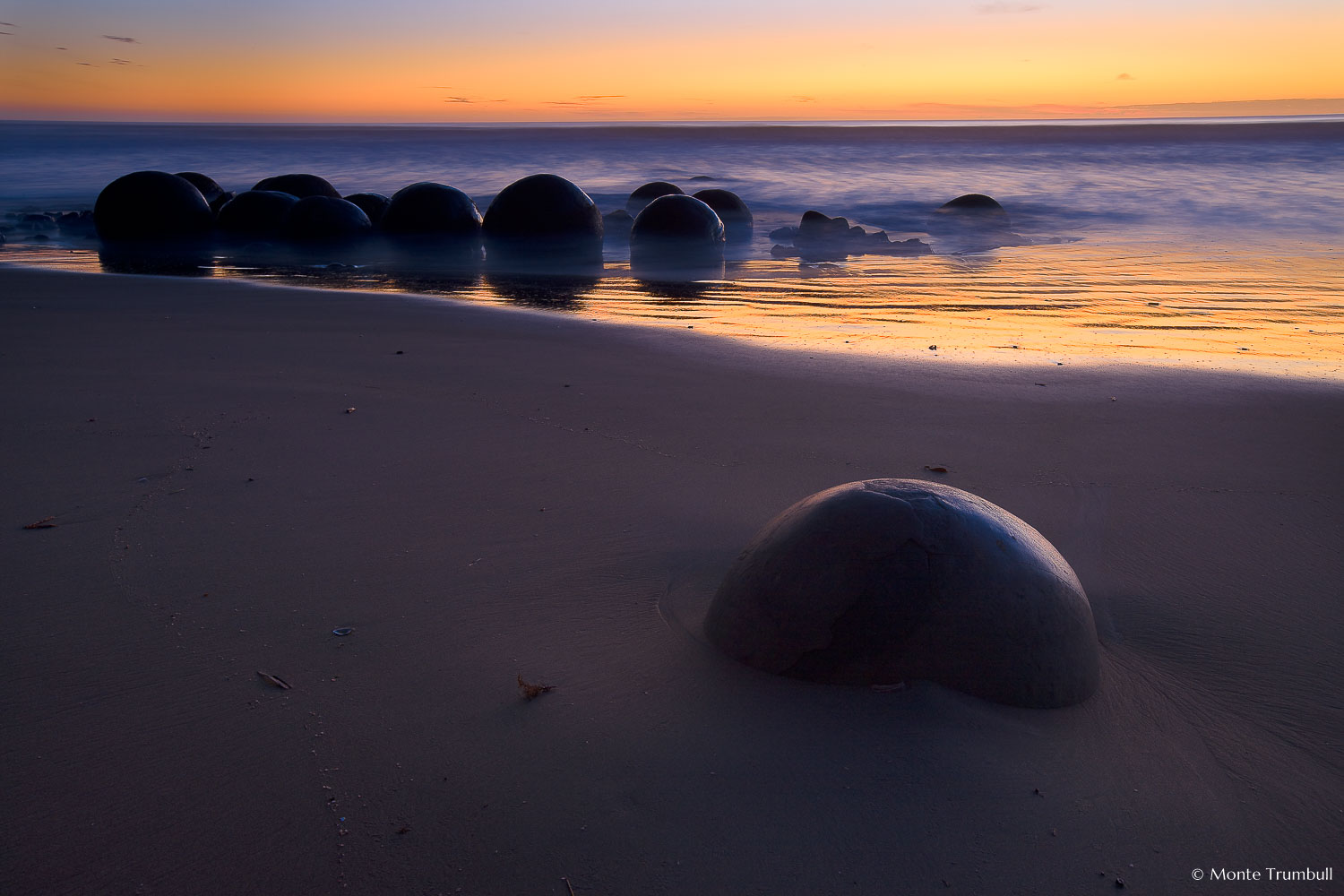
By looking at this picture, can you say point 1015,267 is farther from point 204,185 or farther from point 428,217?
point 204,185

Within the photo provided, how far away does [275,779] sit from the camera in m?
2.11

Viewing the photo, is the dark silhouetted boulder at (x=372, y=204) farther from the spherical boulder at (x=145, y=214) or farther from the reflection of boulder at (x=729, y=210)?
the reflection of boulder at (x=729, y=210)

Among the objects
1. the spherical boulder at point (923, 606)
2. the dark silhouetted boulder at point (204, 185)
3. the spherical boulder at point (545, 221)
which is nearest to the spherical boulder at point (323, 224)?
the spherical boulder at point (545, 221)

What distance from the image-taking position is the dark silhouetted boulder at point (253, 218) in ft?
50.7

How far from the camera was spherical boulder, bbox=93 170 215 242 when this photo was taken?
50.6 feet

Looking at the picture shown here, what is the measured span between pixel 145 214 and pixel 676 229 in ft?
29.3

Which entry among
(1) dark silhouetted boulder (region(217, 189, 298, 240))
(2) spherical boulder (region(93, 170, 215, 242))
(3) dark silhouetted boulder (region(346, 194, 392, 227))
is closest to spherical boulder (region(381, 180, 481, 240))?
(1) dark silhouetted boulder (region(217, 189, 298, 240))

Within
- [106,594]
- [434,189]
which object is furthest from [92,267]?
[106,594]

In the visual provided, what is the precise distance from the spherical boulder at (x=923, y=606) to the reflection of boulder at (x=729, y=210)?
16.2 metres

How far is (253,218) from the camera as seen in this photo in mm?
15484

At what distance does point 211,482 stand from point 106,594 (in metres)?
0.93

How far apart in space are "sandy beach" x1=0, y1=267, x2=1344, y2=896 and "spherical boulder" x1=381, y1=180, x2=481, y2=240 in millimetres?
10157

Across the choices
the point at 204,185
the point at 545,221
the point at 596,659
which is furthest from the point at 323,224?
the point at 596,659

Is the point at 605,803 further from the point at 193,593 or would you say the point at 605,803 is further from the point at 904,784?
the point at 193,593
